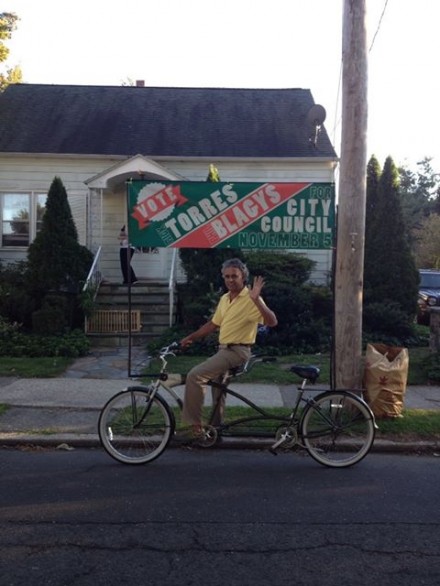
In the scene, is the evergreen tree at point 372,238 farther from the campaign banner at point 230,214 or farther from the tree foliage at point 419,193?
the tree foliage at point 419,193

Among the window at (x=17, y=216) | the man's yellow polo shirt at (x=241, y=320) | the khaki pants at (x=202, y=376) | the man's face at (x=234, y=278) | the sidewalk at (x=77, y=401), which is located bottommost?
the sidewalk at (x=77, y=401)

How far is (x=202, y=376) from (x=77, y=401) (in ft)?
8.86

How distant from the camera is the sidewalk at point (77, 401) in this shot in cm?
609

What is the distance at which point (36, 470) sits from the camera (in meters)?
5.25

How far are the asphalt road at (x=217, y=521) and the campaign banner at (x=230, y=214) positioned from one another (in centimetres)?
266

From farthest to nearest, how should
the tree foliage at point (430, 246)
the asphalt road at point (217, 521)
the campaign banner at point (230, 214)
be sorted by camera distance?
the tree foliage at point (430, 246)
the campaign banner at point (230, 214)
the asphalt road at point (217, 521)

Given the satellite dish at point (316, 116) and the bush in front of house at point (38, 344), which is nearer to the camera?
the satellite dish at point (316, 116)

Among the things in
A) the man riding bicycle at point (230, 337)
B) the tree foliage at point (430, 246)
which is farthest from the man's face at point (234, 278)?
the tree foliage at point (430, 246)

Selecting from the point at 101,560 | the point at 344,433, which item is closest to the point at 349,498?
the point at 344,433

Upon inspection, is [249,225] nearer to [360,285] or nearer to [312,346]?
[360,285]

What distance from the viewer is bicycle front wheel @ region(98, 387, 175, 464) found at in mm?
5445

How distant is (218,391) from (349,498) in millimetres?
1546

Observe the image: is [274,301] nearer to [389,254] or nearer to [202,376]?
[389,254]

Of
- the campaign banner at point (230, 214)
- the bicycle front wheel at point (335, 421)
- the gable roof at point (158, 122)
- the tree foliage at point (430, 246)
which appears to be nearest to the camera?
the bicycle front wheel at point (335, 421)
